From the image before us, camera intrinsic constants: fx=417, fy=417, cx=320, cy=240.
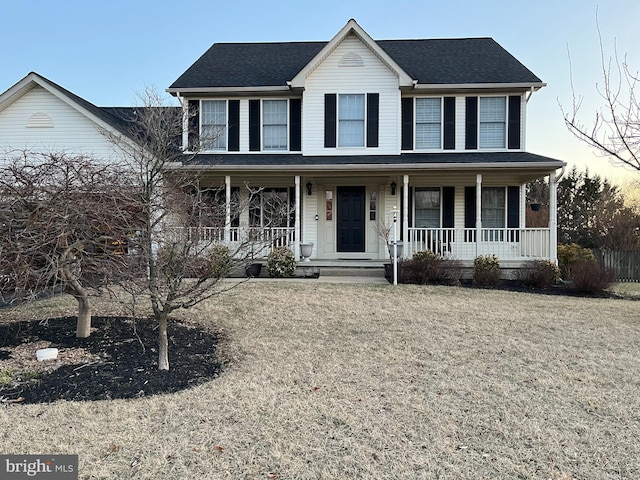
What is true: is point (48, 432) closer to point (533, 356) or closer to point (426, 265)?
point (533, 356)

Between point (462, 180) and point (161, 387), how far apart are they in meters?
11.7

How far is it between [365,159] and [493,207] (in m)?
4.68

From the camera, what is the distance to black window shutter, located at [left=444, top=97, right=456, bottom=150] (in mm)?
13602

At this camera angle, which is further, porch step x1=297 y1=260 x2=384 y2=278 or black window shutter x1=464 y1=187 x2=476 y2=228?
black window shutter x1=464 y1=187 x2=476 y2=228

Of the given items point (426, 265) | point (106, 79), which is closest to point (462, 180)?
point (426, 265)

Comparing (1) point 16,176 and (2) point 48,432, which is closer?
(2) point 48,432

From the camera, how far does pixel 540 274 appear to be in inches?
437

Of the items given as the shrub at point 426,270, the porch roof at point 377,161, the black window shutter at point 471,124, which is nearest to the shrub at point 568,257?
the porch roof at point 377,161

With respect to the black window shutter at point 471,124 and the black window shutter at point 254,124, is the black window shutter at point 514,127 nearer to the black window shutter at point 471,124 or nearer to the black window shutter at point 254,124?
the black window shutter at point 471,124

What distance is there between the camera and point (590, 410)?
12.2 ft

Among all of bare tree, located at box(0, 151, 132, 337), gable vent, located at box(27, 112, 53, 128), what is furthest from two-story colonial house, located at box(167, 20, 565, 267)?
bare tree, located at box(0, 151, 132, 337)

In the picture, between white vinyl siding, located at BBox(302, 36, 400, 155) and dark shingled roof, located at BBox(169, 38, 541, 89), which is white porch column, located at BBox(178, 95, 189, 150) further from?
white vinyl siding, located at BBox(302, 36, 400, 155)

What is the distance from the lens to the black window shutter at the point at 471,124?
13523 mm

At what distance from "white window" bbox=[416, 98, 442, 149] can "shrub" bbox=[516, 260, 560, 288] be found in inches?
196
